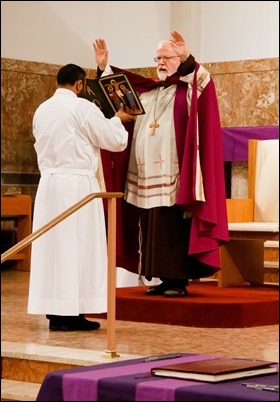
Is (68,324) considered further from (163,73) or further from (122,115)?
(163,73)

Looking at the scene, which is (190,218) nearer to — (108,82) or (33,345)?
(108,82)

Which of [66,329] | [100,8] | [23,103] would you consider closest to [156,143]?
[23,103]

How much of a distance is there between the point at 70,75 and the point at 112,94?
33 centimetres

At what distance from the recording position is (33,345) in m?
6.14

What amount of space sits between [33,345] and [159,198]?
5.53 ft

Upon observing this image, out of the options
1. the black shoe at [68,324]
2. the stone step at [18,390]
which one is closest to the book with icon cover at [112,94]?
the black shoe at [68,324]

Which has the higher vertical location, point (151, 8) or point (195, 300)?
point (151, 8)

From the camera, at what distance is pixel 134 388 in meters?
3.87

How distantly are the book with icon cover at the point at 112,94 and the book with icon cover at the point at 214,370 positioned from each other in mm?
2853

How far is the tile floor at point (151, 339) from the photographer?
5863mm

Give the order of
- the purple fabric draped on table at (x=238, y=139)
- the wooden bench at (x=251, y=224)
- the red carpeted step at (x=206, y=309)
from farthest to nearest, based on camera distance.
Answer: the purple fabric draped on table at (x=238, y=139), the red carpeted step at (x=206, y=309), the wooden bench at (x=251, y=224)

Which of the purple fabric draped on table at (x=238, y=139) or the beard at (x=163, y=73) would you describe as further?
the purple fabric draped on table at (x=238, y=139)

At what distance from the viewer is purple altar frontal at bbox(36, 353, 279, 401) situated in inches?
147

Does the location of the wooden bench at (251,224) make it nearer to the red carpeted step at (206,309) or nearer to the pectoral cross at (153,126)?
the red carpeted step at (206,309)
